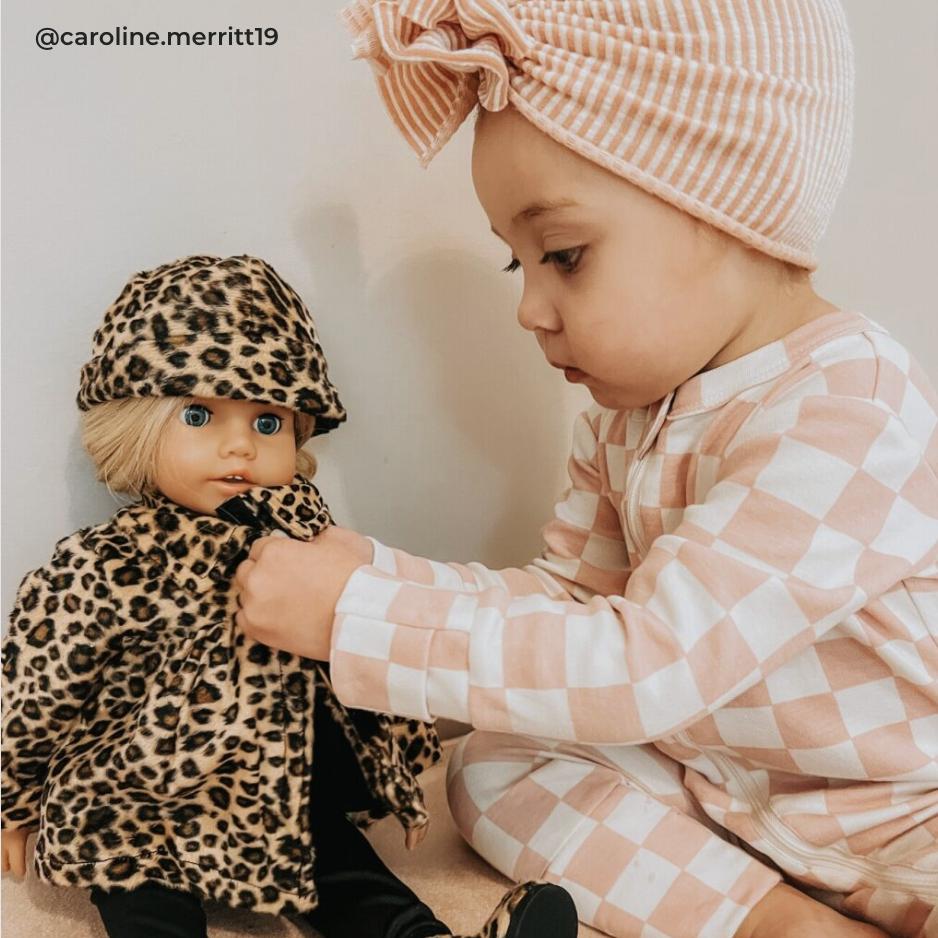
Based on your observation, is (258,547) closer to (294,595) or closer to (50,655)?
(294,595)

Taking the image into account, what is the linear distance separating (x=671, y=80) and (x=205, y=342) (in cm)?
40

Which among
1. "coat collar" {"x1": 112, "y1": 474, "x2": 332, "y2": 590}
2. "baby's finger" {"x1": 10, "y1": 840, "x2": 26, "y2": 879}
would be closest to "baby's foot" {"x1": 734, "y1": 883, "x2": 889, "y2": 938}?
"coat collar" {"x1": 112, "y1": 474, "x2": 332, "y2": 590}

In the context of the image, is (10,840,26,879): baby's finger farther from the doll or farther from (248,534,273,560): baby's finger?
(248,534,273,560): baby's finger

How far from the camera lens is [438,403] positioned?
44.3 inches

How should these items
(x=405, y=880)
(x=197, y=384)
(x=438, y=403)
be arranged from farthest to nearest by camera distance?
(x=438, y=403) → (x=405, y=880) → (x=197, y=384)

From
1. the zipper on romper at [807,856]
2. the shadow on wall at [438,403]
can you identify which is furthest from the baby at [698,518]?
the shadow on wall at [438,403]

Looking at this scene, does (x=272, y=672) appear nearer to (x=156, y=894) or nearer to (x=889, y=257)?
(x=156, y=894)

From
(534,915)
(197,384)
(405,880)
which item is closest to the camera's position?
(534,915)

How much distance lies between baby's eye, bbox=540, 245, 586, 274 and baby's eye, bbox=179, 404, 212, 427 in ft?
0.98

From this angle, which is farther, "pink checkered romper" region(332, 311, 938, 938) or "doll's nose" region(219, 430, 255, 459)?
"doll's nose" region(219, 430, 255, 459)

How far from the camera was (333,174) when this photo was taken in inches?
39.8

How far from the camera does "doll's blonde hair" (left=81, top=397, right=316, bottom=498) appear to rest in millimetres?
832

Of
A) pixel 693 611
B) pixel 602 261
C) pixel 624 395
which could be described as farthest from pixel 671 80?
pixel 693 611

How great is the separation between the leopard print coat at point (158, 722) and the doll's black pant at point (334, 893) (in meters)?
0.02
